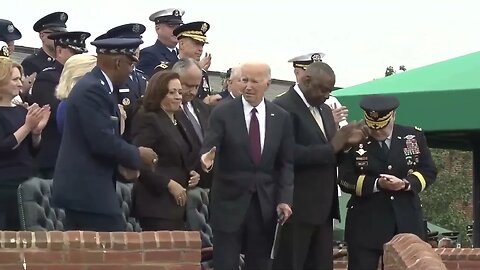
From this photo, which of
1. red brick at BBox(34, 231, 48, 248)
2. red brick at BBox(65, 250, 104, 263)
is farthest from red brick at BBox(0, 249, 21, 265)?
red brick at BBox(65, 250, 104, 263)

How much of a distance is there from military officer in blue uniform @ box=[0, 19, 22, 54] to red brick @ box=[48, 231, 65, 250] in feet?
8.88

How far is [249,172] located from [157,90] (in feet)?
2.95

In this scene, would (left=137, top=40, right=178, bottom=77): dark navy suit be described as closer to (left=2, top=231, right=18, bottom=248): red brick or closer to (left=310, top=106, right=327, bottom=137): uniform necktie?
(left=310, top=106, right=327, bottom=137): uniform necktie

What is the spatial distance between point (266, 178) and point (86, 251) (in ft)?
5.02

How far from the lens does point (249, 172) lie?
29.4 feet

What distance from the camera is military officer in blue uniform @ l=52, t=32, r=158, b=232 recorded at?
8.24 m

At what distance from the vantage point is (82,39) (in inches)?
410

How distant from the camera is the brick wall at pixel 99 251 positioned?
8094 millimetres

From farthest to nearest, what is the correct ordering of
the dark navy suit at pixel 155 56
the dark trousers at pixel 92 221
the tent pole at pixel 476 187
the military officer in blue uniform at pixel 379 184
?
the tent pole at pixel 476 187 → the dark navy suit at pixel 155 56 → the military officer in blue uniform at pixel 379 184 → the dark trousers at pixel 92 221

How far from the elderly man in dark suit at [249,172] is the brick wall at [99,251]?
1.85 ft

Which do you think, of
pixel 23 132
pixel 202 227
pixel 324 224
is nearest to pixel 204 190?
pixel 202 227

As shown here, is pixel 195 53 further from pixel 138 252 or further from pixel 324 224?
pixel 138 252

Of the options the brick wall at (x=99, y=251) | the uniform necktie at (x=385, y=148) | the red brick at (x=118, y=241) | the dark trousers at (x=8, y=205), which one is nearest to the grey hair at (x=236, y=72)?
the uniform necktie at (x=385, y=148)

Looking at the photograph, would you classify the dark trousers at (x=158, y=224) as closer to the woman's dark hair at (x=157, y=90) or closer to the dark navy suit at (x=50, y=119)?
the woman's dark hair at (x=157, y=90)
